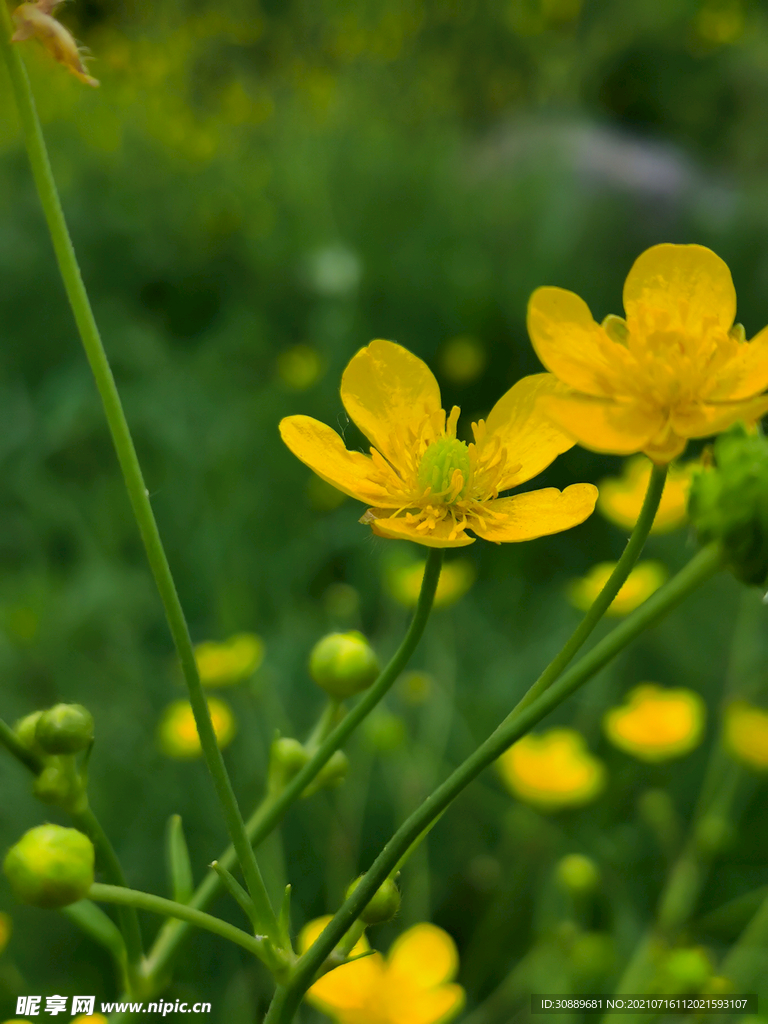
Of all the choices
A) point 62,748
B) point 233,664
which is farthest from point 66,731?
point 233,664

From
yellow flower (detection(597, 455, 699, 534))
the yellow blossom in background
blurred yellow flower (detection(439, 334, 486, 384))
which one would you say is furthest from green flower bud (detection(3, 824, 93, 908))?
blurred yellow flower (detection(439, 334, 486, 384))

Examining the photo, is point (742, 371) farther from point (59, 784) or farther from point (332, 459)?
point (59, 784)

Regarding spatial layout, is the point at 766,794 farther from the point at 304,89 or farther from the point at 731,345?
the point at 304,89

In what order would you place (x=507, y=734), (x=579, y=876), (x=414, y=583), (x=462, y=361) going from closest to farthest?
1. (x=507, y=734)
2. (x=579, y=876)
3. (x=414, y=583)
4. (x=462, y=361)

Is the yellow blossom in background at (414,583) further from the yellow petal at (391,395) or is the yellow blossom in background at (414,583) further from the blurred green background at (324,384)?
the yellow petal at (391,395)

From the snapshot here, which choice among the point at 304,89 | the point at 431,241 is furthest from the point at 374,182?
the point at 304,89

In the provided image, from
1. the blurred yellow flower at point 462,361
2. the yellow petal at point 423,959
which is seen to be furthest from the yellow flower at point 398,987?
the blurred yellow flower at point 462,361

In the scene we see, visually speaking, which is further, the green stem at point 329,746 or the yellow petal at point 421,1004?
the yellow petal at point 421,1004
